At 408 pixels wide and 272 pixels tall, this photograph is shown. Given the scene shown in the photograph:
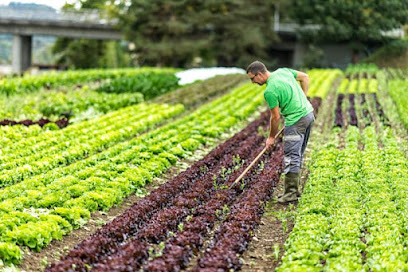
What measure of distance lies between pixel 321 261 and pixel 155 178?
14.9 ft

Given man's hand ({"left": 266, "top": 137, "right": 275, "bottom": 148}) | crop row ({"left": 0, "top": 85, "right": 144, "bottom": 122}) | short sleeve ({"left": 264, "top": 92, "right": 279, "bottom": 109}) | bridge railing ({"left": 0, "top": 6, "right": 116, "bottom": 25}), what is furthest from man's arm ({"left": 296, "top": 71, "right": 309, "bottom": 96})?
bridge railing ({"left": 0, "top": 6, "right": 116, "bottom": 25})

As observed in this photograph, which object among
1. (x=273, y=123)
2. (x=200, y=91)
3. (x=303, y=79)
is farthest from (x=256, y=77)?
(x=200, y=91)

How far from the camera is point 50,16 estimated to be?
166 feet

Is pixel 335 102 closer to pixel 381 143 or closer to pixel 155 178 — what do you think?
pixel 381 143

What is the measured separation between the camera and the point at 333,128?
16.1m

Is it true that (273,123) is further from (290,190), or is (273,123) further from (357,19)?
(357,19)

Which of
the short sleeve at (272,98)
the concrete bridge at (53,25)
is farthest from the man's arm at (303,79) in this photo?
the concrete bridge at (53,25)

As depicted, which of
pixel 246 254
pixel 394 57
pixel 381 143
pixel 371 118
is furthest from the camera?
pixel 394 57

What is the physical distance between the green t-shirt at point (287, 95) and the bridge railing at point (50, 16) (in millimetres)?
43207

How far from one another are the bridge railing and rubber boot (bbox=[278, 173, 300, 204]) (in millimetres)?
43141

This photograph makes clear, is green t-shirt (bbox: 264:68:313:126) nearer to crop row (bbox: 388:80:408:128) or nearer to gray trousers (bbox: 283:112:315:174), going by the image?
gray trousers (bbox: 283:112:315:174)

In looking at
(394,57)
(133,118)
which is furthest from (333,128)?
(394,57)

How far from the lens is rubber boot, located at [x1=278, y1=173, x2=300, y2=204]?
29.9 feet

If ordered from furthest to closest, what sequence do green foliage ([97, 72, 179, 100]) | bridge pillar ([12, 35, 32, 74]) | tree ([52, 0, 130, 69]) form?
tree ([52, 0, 130, 69]) < bridge pillar ([12, 35, 32, 74]) < green foliage ([97, 72, 179, 100])
